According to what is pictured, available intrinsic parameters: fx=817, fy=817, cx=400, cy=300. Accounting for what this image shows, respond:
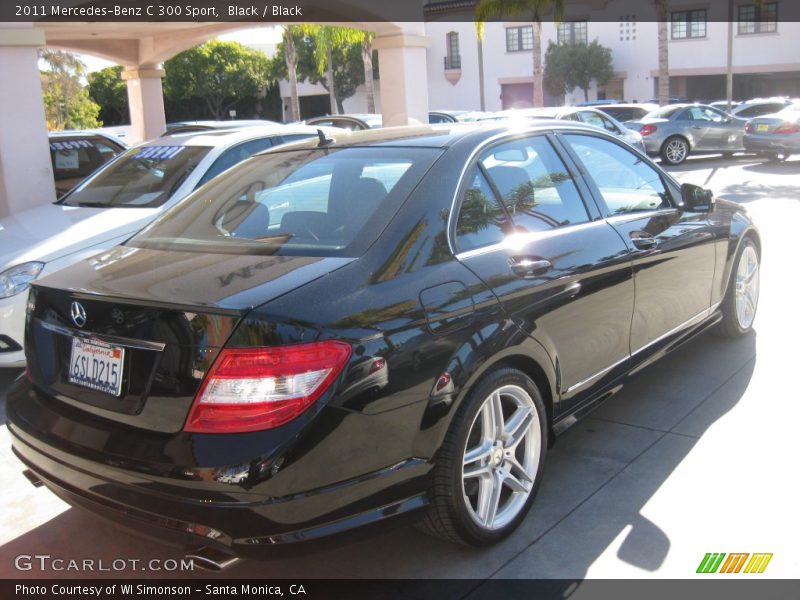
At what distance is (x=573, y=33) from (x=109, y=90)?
93.3 feet

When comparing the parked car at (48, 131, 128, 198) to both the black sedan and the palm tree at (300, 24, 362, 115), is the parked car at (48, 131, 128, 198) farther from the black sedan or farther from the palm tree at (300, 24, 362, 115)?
the palm tree at (300, 24, 362, 115)

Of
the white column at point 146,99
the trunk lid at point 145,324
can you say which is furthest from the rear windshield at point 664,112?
the trunk lid at point 145,324

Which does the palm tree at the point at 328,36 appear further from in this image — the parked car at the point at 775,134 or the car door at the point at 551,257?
the car door at the point at 551,257

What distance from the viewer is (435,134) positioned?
3764 millimetres

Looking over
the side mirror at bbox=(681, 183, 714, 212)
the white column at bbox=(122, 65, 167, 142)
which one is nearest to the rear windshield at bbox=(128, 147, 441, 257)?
the side mirror at bbox=(681, 183, 714, 212)

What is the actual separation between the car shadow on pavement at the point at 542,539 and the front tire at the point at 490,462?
14 cm

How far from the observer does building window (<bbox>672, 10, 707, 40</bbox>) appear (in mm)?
41969

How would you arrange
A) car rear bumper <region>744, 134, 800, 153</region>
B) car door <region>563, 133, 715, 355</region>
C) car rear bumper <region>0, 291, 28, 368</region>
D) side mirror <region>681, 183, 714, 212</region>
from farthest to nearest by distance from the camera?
car rear bumper <region>744, 134, 800, 153</region>, car rear bumper <region>0, 291, 28, 368</region>, side mirror <region>681, 183, 714, 212</region>, car door <region>563, 133, 715, 355</region>

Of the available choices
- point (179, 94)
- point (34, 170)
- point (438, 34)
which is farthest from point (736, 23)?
point (34, 170)

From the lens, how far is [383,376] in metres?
2.72

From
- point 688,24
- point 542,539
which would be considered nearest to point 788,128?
point 542,539

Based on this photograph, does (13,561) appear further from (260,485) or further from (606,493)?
(606,493)

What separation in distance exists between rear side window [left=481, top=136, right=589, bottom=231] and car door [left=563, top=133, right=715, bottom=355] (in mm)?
217

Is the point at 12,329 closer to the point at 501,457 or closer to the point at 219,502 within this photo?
the point at 219,502
